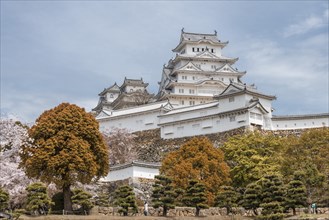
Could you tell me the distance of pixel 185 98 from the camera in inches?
2554

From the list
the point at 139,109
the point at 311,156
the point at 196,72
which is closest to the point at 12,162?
the point at 311,156

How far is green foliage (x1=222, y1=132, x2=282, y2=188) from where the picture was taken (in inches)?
1442

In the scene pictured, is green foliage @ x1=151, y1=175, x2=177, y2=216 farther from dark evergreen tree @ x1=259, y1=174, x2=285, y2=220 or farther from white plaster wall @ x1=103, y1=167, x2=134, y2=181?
white plaster wall @ x1=103, y1=167, x2=134, y2=181

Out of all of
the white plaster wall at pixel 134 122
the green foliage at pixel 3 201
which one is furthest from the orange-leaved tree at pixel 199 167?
the white plaster wall at pixel 134 122

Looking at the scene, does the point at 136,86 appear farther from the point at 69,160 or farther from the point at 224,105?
the point at 69,160

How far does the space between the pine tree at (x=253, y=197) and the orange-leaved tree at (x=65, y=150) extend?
8818mm

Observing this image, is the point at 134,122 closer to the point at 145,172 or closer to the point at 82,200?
the point at 145,172

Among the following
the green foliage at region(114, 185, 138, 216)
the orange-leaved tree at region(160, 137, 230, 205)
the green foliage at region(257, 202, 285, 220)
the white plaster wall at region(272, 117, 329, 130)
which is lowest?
the green foliage at region(257, 202, 285, 220)

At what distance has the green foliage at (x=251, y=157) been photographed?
3662cm

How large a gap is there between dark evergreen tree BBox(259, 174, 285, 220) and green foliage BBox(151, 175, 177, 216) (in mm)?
5194

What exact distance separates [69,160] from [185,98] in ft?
117

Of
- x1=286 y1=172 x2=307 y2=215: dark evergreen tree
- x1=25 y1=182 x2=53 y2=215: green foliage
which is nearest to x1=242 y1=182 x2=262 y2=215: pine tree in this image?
x1=286 y1=172 x2=307 y2=215: dark evergreen tree

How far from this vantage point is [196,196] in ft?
101

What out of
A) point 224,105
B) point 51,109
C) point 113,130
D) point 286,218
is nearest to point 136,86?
point 113,130
